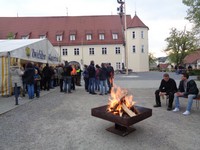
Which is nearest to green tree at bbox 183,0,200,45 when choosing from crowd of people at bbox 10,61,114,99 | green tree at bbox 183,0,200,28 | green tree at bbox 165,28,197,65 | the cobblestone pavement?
green tree at bbox 183,0,200,28

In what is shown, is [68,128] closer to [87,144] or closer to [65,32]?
[87,144]

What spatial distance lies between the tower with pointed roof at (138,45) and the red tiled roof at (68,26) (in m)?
0.56

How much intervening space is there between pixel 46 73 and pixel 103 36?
1400 inches

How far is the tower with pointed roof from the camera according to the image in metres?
46.1

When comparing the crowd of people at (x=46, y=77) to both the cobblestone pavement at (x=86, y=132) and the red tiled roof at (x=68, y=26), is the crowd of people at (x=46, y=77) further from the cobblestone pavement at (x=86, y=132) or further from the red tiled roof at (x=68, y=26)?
the red tiled roof at (x=68, y=26)

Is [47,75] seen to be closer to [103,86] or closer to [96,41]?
[103,86]

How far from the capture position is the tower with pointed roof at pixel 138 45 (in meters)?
46.1

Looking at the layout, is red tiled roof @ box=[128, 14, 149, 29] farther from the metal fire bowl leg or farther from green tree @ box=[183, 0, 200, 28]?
the metal fire bowl leg

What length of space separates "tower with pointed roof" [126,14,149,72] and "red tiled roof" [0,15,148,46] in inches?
22.1

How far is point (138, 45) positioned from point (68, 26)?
17.9 metres

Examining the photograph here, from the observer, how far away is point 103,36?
1841 inches

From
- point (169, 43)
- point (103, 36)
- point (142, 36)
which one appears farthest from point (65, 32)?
point (169, 43)

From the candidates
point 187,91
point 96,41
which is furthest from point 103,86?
point 96,41

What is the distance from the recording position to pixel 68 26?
4866 centimetres
